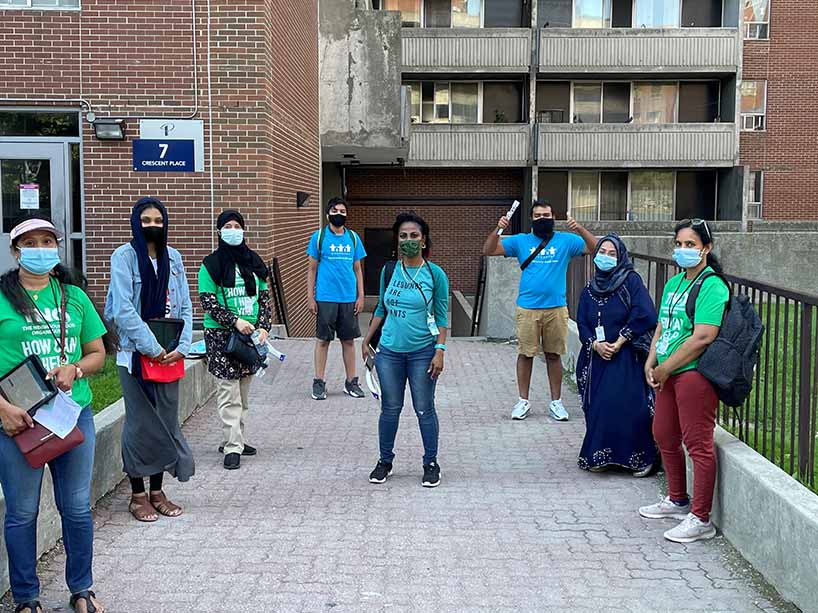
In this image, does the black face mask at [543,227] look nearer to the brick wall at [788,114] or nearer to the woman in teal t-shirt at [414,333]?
the woman in teal t-shirt at [414,333]

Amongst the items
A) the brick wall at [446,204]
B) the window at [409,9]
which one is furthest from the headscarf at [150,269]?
the window at [409,9]

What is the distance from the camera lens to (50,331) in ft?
13.2

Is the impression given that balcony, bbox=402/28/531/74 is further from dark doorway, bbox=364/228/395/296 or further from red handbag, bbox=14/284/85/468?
red handbag, bbox=14/284/85/468

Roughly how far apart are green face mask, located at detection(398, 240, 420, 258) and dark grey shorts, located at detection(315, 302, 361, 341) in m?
3.04

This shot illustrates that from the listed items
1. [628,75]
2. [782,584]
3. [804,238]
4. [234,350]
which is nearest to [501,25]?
[628,75]

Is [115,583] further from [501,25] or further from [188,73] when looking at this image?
[501,25]

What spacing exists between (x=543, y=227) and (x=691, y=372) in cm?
311

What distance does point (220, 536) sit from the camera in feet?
17.3

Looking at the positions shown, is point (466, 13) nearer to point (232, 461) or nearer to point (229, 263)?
point (229, 263)

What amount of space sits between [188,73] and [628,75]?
2167 cm

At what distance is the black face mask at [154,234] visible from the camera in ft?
17.6

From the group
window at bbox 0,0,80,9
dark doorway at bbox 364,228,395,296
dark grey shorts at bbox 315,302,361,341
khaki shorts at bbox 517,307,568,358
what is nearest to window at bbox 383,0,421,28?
dark doorway at bbox 364,228,395,296

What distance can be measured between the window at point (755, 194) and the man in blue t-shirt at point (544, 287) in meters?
25.3

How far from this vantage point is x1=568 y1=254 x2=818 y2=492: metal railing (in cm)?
478
